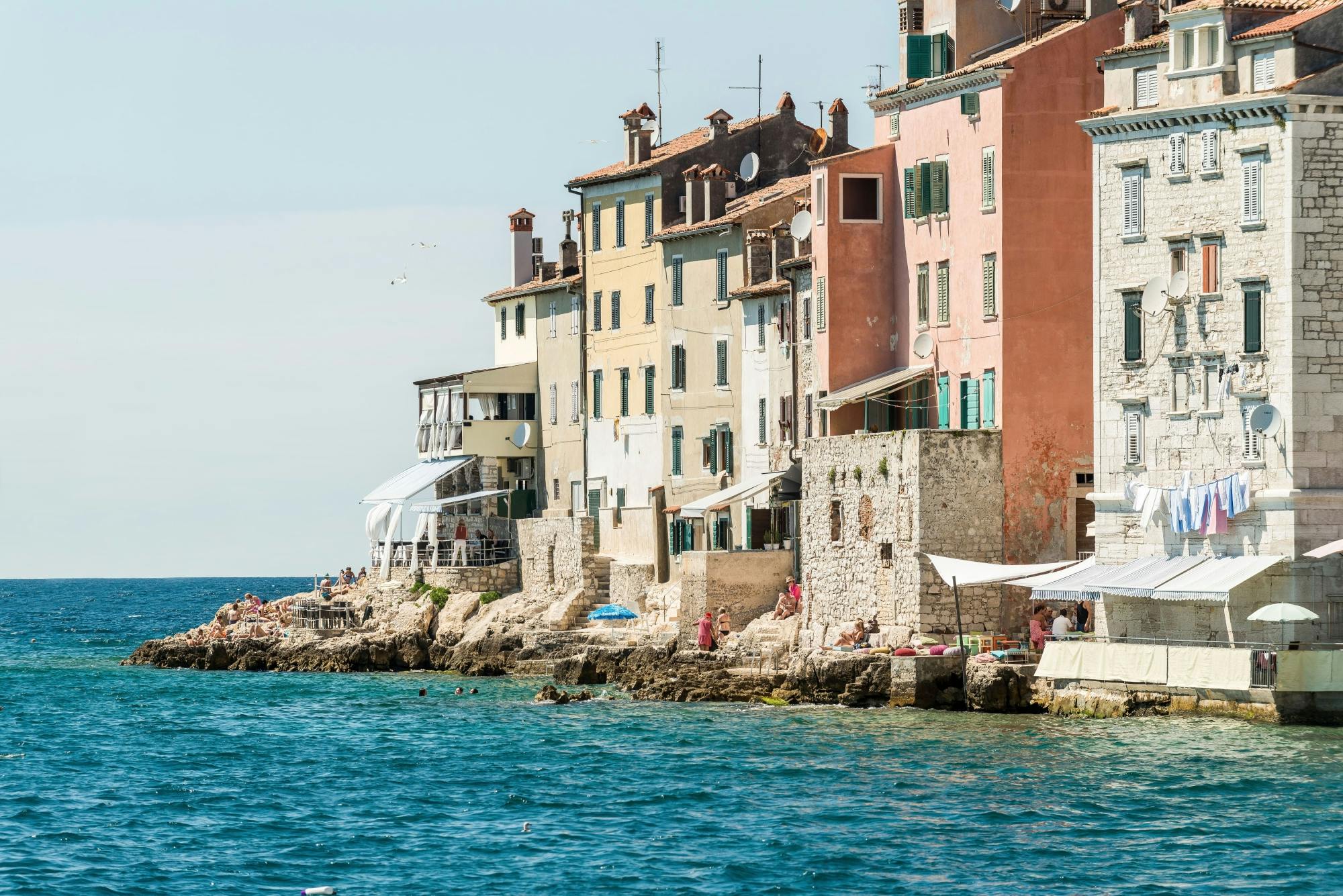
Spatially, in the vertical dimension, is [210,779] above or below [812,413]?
below

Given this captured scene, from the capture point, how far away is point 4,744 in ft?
185

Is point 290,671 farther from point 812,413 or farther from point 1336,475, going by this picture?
point 1336,475

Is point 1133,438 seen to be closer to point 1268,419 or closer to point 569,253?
point 1268,419

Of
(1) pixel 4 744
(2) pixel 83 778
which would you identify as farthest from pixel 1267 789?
(1) pixel 4 744

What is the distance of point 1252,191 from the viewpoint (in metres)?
46.4

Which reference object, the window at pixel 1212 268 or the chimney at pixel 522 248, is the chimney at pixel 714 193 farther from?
the window at pixel 1212 268

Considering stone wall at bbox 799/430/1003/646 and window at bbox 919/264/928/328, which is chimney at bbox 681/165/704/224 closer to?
window at bbox 919/264/928/328

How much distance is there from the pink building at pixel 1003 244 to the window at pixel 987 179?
4 centimetres

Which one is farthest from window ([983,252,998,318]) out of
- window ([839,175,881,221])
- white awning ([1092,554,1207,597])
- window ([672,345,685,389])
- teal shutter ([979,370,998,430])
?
window ([672,345,685,389])

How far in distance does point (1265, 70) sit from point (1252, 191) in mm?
2377

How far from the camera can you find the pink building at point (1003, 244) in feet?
178

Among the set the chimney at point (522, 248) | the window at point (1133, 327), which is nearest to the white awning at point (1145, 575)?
the window at point (1133, 327)

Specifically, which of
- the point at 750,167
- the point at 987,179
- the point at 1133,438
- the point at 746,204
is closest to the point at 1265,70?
the point at 1133,438

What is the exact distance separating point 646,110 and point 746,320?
12.2 metres
